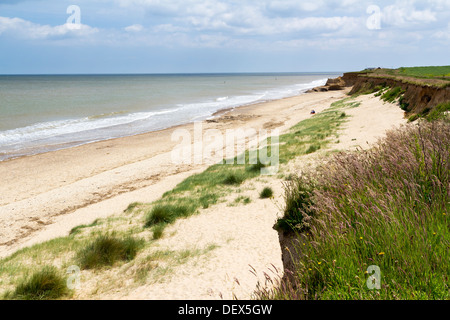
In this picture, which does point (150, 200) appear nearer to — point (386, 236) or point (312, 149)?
point (312, 149)

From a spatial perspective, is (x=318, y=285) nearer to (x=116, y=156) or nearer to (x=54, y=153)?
(x=116, y=156)

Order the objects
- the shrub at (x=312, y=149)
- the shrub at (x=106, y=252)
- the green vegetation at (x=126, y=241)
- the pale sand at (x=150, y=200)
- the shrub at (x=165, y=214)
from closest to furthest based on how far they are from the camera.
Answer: the pale sand at (x=150, y=200) < the green vegetation at (x=126, y=241) < the shrub at (x=106, y=252) < the shrub at (x=165, y=214) < the shrub at (x=312, y=149)

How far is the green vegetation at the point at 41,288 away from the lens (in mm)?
5266

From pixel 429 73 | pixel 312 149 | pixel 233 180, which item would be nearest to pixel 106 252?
pixel 233 180

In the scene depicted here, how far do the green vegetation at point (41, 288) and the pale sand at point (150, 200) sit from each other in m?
0.40

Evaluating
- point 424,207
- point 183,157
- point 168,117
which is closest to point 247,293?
point 424,207

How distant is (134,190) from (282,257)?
374 inches

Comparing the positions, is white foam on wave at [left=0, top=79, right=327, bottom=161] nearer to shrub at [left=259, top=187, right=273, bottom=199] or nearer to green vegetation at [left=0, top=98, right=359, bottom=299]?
green vegetation at [left=0, top=98, right=359, bottom=299]

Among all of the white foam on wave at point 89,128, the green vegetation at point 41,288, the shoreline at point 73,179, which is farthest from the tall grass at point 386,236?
the white foam on wave at point 89,128

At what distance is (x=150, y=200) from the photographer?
1157 cm

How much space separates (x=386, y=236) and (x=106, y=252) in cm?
540

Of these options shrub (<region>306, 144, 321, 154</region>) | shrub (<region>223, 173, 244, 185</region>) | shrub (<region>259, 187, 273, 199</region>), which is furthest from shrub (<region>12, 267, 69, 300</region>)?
shrub (<region>306, 144, 321, 154</region>)

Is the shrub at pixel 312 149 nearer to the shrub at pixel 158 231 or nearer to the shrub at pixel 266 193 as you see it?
the shrub at pixel 266 193
